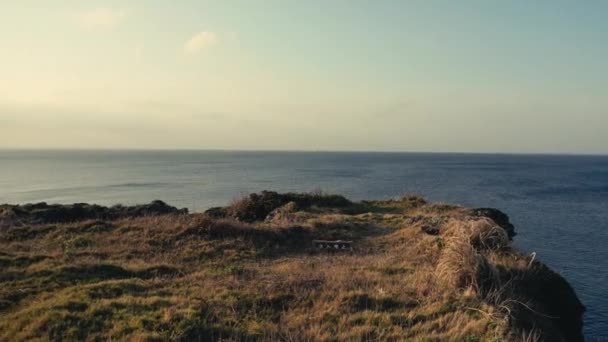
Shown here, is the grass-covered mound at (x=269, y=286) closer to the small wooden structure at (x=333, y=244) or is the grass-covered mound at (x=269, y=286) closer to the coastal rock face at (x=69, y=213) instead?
the small wooden structure at (x=333, y=244)

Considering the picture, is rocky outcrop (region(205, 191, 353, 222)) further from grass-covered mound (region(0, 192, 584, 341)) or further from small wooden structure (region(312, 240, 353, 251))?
small wooden structure (region(312, 240, 353, 251))

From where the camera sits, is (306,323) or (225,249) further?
(225,249)

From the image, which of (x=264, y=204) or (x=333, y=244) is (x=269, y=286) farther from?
(x=264, y=204)

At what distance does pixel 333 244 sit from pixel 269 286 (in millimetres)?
7846

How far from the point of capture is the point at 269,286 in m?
11.5

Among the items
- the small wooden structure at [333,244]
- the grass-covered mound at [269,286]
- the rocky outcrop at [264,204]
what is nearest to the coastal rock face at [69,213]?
the rocky outcrop at [264,204]

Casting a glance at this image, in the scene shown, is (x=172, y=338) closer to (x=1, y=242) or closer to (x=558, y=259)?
(x=1, y=242)

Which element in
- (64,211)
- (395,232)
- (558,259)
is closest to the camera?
(395,232)

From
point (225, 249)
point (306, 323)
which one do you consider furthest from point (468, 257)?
point (225, 249)

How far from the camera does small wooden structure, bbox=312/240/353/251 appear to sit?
18.5 meters

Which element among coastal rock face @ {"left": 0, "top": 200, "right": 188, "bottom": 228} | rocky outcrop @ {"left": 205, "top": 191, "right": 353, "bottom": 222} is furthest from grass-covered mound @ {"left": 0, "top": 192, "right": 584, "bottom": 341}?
rocky outcrop @ {"left": 205, "top": 191, "right": 353, "bottom": 222}

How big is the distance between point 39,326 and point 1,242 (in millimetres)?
13174

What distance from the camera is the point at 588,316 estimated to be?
72.4 feet

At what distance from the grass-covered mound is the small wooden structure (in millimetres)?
433
